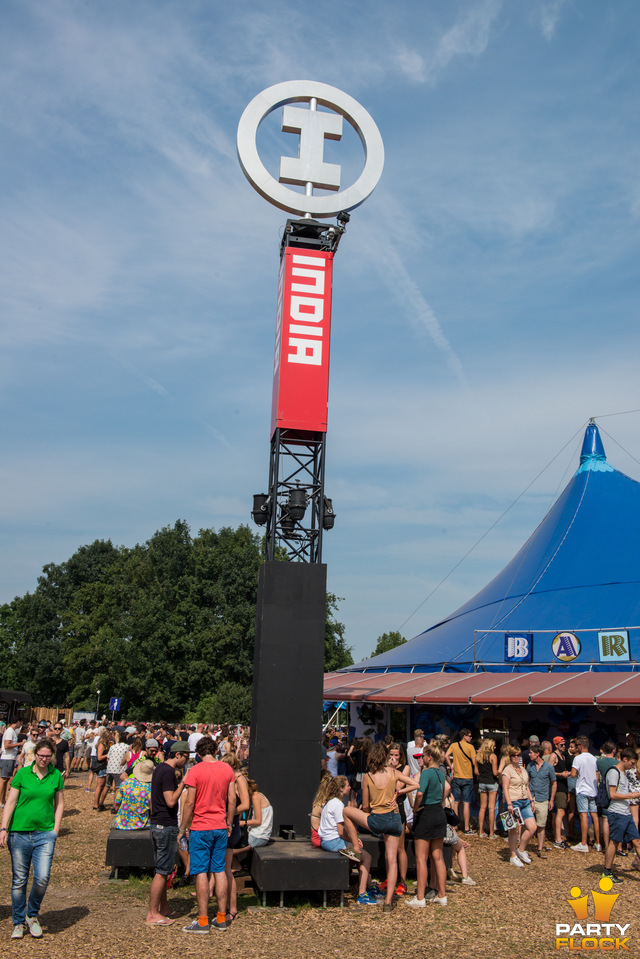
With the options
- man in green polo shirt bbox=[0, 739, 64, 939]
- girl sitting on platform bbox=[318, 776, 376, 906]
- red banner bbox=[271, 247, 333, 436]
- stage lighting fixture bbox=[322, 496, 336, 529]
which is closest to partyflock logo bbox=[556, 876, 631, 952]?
girl sitting on platform bbox=[318, 776, 376, 906]

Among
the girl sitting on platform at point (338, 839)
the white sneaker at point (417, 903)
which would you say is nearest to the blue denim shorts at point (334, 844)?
the girl sitting on platform at point (338, 839)

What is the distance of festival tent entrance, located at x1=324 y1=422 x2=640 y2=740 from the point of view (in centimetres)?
1263

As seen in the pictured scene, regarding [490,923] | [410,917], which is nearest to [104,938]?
[410,917]

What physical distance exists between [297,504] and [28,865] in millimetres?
4983

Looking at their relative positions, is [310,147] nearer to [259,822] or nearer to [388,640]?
[259,822]

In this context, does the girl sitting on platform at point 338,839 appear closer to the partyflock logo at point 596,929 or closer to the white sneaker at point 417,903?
the white sneaker at point 417,903

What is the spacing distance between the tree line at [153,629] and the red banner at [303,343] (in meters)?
24.7

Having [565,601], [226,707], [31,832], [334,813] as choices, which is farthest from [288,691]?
[226,707]

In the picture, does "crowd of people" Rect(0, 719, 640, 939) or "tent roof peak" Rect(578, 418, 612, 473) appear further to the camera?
"tent roof peak" Rect(578, 418, 612, 473)

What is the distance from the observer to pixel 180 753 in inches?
251

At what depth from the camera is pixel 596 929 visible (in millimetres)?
5961

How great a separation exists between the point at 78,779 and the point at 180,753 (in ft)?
47.8

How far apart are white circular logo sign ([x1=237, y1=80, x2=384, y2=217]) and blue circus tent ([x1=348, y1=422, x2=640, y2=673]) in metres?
8.78

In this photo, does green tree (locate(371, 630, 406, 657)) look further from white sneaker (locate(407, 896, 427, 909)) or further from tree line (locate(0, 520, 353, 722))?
white sneaker (locate(407, 896, 427, 909))
